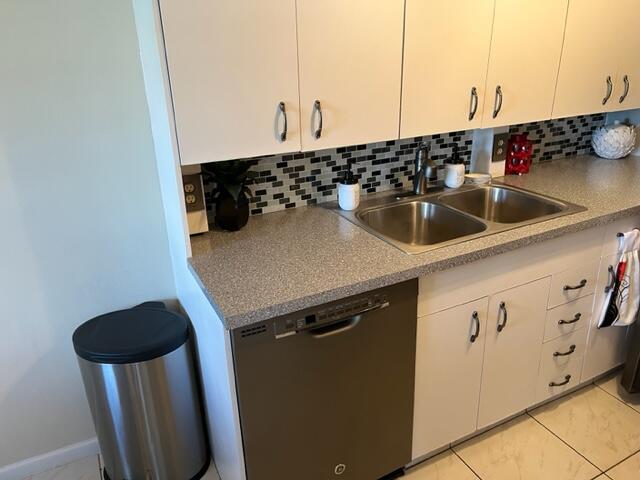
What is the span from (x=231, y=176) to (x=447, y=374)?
1030mm

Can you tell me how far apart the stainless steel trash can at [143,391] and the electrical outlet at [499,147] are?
1562 mm

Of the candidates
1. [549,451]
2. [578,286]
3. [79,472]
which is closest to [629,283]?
[578,286]

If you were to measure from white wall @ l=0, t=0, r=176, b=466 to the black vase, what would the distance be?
0.25 m

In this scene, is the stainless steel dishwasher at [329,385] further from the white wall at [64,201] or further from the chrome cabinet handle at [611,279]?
the chrome cabinet handle at [611,279]

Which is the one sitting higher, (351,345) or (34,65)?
(34,65)

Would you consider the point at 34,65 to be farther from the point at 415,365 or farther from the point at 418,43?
the point at 415,365

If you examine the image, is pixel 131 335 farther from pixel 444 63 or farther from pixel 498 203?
pixel 498 203

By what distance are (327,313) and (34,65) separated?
45.6 inches

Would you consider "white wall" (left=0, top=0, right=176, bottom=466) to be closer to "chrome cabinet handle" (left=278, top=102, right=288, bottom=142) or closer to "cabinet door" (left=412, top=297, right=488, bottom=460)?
"chrome cabinet handle" (left=278, top=102, right=288, bottom=142)

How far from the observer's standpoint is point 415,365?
1.60m

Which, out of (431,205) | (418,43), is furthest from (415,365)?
(418,43)

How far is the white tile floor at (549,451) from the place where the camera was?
1.80 m

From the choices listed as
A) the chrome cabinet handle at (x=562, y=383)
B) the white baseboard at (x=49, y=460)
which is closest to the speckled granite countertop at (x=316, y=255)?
the chrome cabinet handle at (x=562, y=383)

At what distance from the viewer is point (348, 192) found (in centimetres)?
187
